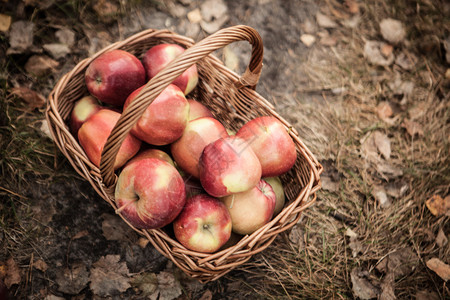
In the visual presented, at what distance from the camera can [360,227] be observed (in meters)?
2.03

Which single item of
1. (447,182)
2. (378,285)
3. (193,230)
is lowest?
(378,285)

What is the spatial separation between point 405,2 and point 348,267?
2.41 meters

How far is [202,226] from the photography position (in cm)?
137

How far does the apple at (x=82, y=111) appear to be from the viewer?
64.5 inches

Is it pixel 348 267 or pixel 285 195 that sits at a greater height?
pixel 285 195

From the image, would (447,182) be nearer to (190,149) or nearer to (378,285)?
(378,285)

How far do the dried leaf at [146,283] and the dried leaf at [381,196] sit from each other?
4.82 ft

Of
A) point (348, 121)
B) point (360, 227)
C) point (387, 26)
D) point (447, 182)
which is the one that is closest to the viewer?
point (360, 227)

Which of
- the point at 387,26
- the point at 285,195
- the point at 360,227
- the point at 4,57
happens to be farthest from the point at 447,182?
the point at 4,57

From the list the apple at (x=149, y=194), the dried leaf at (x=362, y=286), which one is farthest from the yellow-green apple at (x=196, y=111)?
the dried leaf at (x=362, y=286)

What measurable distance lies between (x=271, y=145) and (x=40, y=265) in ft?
4.23

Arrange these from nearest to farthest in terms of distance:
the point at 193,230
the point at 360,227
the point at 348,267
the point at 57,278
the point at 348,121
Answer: the point at 193,230
the point at 57,278
the point at 348,267
the point at 360,227
the point at 348,121

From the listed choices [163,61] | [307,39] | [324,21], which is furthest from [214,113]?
[324,21]

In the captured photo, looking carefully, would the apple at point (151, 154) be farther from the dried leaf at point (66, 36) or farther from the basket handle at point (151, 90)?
the dried leaf at point (66, 36)
